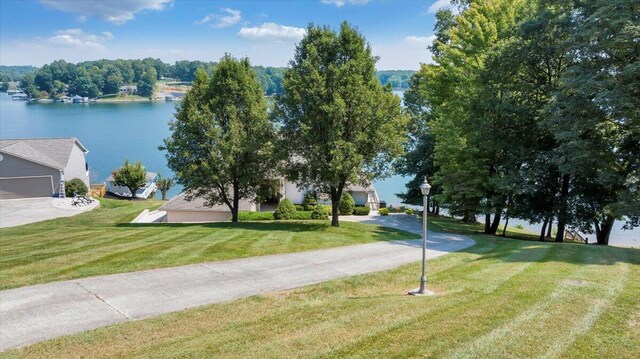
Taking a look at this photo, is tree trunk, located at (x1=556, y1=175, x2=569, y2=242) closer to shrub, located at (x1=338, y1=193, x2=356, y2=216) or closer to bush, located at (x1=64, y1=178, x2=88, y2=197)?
shrub, located at (x1=338, y1=193, x2=356, y2=216)

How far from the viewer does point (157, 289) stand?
36.5 ft

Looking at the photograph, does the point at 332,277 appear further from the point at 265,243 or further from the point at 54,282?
the point at 54,282

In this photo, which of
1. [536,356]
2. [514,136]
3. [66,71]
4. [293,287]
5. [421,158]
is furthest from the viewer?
[66,71]

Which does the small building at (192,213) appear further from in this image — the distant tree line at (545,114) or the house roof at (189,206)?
the distant tree line at (545,114)

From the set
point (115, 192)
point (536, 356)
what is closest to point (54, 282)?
point (536, 356)

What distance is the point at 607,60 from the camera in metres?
17.4

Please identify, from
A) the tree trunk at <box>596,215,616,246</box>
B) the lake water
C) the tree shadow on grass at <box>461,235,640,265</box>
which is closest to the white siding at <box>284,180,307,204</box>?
the lake water

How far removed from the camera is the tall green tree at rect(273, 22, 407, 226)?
19500 mm

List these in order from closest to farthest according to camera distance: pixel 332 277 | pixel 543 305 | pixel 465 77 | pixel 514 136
→ pixel 543 305 < pixel 332 277 < pixel 514 136 < pixel 465 77

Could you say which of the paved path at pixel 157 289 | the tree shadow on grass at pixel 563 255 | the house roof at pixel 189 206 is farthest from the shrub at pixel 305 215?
the tree shadow on grass at pixel 563 255

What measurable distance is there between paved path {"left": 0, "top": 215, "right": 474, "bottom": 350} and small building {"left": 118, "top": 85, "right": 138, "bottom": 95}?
19885 cm

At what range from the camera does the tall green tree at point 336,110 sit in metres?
19.5

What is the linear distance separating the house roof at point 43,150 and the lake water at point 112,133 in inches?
649

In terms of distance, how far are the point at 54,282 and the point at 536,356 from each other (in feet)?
38.9
